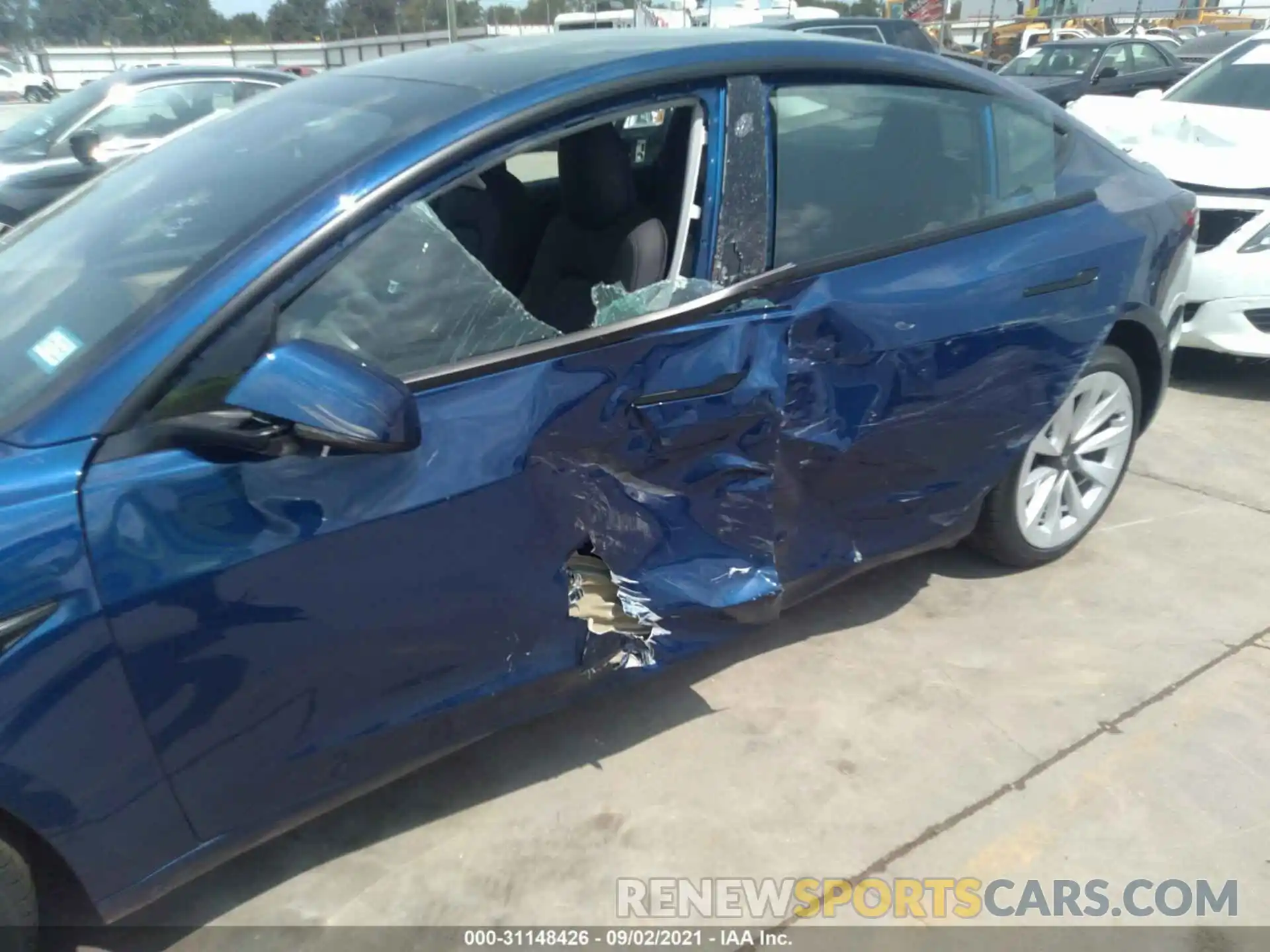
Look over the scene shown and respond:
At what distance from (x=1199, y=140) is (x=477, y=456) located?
5.08 metres

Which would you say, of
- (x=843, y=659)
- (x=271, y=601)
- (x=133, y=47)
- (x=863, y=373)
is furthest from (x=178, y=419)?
(x=133, y=47)

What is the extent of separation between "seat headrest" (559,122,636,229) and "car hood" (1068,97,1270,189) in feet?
11.8

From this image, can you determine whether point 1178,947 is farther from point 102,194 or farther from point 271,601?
point 102,194

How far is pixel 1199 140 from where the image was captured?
5418 millimetres

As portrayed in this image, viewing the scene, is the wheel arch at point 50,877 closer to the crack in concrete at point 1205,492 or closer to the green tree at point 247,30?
the crack in concrete at point 1205,492

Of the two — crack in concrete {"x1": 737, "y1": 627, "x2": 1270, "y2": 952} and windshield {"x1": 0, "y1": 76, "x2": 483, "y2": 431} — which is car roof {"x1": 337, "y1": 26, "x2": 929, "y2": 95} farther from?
crack in concrete {"x1": 737, "y1": 627, "x2": 1270, "y2": 952}

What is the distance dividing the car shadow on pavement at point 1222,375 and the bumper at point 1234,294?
1.07 ft

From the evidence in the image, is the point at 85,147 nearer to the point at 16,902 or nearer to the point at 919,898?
the point at 16,902

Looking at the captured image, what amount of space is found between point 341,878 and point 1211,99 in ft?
21.4

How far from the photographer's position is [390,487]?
1866mm

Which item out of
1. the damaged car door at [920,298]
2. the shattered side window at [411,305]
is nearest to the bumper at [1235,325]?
the damaged car door at [920,298]

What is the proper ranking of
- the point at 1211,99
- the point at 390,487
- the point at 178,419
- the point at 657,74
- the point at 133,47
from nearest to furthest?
the point at 178,419, the point at 390,487, the point at 657,74, the point at 1211,99, the point at 133,47

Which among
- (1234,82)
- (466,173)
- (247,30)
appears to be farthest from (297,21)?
(466,173)

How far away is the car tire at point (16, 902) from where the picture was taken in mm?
1707
